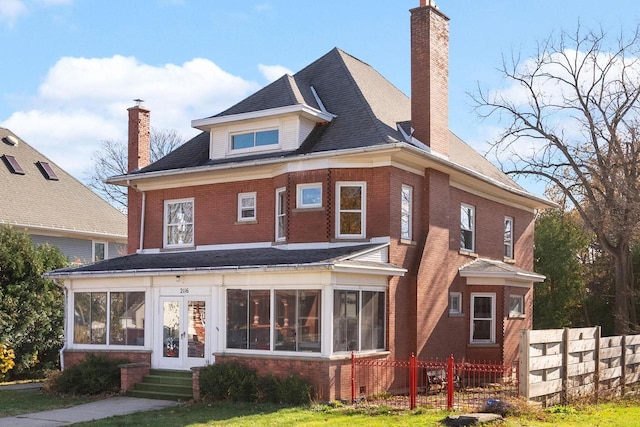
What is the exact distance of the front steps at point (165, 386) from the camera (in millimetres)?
19844

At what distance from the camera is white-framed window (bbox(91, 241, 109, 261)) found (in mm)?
34344

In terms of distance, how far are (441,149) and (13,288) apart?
14.2m

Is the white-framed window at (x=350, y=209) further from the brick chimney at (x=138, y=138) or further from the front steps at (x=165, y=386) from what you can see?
the brick chimney at (x=138, y=138)

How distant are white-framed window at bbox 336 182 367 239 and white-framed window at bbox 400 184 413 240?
1128mm

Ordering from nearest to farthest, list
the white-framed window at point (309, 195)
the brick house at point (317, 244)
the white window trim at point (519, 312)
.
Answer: the brick house at point (317, 244) → the white-framed window at point (309, 195) → the white window trim at point (519, 312)

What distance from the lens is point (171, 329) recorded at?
21234mm

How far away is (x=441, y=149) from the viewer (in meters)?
22.1

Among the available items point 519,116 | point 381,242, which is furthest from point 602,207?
point 381,242

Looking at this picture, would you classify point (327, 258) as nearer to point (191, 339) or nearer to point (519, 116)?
point (191, 339)

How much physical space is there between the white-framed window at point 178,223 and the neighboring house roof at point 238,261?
18.0 inches

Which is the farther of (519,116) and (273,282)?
(519,116)

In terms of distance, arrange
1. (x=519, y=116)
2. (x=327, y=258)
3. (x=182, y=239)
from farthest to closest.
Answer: (x=519, y=116) < (x=182, y=239) < (x=327, y=258)

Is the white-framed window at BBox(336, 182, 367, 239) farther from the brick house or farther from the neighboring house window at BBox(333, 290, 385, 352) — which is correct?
the neighboring house window at BBox(333, 290, 385, 352)

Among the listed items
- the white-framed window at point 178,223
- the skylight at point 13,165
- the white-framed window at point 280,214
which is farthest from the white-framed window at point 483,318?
the skylight at point 13,165
